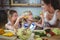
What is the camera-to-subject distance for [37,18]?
1.46 metres

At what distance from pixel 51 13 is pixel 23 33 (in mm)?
303

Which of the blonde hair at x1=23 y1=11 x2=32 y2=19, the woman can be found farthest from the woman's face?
the blonde hair at x1=23 y1=11 x2=32 y2=19

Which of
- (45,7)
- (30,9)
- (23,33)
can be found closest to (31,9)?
(30,9)

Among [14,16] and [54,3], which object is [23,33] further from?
[54,3]

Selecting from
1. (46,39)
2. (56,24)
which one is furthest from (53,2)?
(46,39)

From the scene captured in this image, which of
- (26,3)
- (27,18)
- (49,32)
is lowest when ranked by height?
(49,32)

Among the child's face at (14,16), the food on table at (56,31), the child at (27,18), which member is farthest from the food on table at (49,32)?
the child's face at (14,16)

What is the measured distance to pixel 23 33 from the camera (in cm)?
138

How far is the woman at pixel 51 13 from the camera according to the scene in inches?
57.1

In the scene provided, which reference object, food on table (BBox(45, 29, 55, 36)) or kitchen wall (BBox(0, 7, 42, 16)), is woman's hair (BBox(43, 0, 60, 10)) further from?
food on table (BBox(45, 29, 55, 36))

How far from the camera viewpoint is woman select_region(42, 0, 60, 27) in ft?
4.76

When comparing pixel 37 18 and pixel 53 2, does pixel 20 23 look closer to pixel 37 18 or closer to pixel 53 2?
pixel 37 18

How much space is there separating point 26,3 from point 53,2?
0.23 meters

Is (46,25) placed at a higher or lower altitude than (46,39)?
higher
